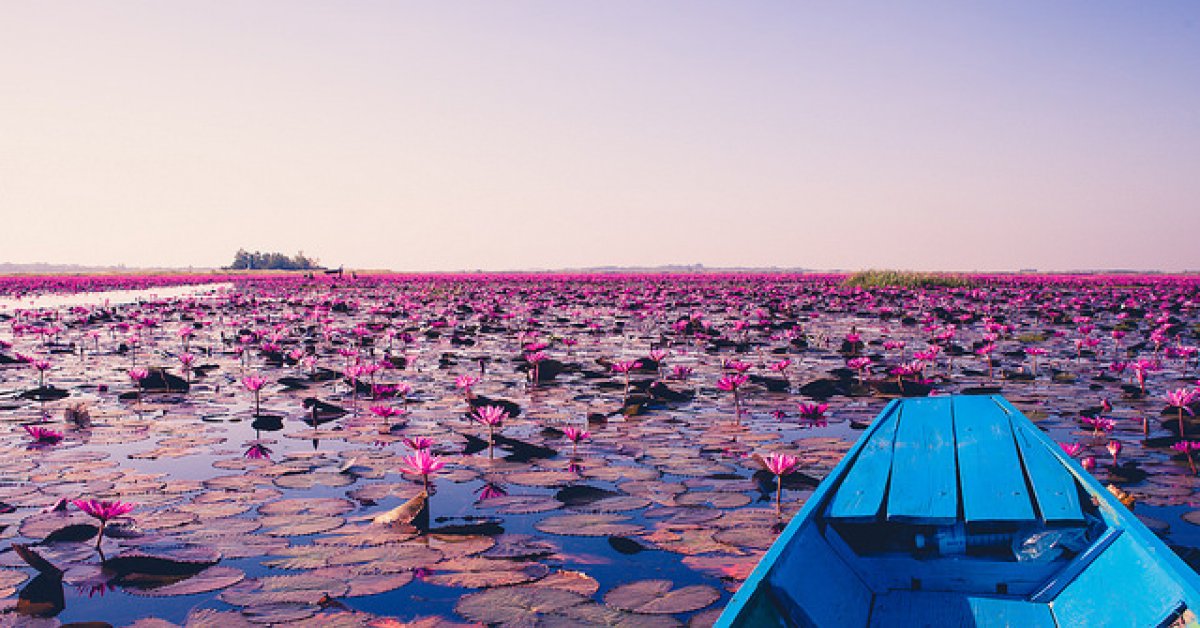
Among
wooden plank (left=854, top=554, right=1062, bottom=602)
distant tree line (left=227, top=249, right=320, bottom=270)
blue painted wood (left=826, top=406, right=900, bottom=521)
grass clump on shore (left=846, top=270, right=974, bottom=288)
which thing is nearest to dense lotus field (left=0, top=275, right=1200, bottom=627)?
blue painted wood (left=826, top=406, right=900, bottom=521)

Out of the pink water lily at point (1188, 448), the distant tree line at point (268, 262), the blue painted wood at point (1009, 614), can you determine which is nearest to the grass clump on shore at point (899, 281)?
the pink water lily at point (1188, 448)

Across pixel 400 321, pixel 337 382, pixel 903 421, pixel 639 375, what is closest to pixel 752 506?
pixel 903 421

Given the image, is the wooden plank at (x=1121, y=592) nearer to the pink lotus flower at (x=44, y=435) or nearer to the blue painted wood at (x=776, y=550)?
the blue painted wood at (x=776, y=550)

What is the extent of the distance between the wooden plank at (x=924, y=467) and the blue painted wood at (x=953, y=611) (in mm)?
311

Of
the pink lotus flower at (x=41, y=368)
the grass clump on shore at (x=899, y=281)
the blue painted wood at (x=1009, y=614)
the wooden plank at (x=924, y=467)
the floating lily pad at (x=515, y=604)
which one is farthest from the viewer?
the grass clump on shore at (x=899, y=281)

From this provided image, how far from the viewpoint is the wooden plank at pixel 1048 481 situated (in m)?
2.66

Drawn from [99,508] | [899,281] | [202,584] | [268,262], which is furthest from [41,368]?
[268,262]

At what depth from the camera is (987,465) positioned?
3.10 metres

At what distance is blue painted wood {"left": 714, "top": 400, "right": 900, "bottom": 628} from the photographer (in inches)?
66.5

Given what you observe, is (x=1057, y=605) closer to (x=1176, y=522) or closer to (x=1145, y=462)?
(x=1176, y=522)

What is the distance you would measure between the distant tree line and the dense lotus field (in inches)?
2654

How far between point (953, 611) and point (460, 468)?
8.71 ft

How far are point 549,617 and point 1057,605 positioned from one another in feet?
4.96

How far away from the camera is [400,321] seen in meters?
14.7
